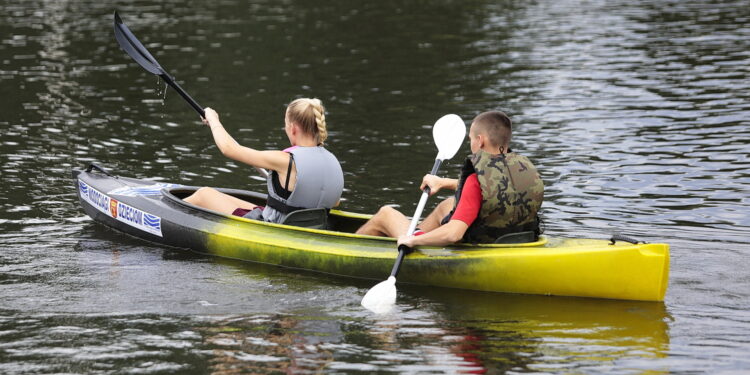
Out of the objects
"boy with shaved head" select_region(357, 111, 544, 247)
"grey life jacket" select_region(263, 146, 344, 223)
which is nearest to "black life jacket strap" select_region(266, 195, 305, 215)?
"grey life jacket" select_region(263, 146, 344, 223)

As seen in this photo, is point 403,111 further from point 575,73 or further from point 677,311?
point 677,311

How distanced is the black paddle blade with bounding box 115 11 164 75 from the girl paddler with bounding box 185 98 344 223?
178cm

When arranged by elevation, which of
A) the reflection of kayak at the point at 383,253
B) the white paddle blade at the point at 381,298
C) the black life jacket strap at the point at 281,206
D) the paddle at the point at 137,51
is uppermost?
the paddle at the point at 137,51

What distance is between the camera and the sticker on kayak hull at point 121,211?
8.90 m

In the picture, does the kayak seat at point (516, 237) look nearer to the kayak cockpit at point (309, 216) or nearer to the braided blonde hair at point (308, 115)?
the kayak cockpit at point (309, 216)

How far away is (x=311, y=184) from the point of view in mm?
7945

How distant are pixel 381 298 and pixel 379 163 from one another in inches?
198

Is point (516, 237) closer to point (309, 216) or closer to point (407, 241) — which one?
point (407, 241)

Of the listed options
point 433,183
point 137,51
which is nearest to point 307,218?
point 433,183

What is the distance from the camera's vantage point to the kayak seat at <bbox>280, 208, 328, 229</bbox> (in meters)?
8.07

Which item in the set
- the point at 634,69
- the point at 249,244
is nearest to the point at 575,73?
the point at 634,69

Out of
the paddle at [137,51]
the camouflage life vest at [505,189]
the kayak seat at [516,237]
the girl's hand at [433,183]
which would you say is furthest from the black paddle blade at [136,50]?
the kayak seat at [516,237]

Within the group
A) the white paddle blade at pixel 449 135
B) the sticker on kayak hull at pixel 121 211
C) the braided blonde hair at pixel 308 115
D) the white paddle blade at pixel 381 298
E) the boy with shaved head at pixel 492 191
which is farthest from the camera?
the sticker on kayak hull at pixel 121 211

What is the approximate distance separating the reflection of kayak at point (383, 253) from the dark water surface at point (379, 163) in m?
0.14
